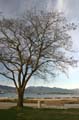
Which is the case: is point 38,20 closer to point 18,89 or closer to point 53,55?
point 53,55

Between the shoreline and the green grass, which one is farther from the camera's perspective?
the shoreline

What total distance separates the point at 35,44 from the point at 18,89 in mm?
5051

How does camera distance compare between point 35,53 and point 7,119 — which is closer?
point 7,119

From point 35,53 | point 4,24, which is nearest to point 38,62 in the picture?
point 35,53

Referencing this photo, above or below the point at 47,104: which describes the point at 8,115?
above

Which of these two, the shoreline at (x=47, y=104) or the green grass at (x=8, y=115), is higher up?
the green grass at (x=8, y=115)

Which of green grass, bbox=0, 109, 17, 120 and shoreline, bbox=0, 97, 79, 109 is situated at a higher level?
green grass, bbox=0, 109, 17, 120

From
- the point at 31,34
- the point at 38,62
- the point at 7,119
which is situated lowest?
the point at 7,119

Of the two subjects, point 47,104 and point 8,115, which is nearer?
point 8,115

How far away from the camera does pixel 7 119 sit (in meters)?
20.0

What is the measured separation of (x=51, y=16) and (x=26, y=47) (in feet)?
13.1

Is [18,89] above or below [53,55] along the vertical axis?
below

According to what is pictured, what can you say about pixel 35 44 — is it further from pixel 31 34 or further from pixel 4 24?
pixel 4 24

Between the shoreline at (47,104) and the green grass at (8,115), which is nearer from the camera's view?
the green grass at (8,115)
